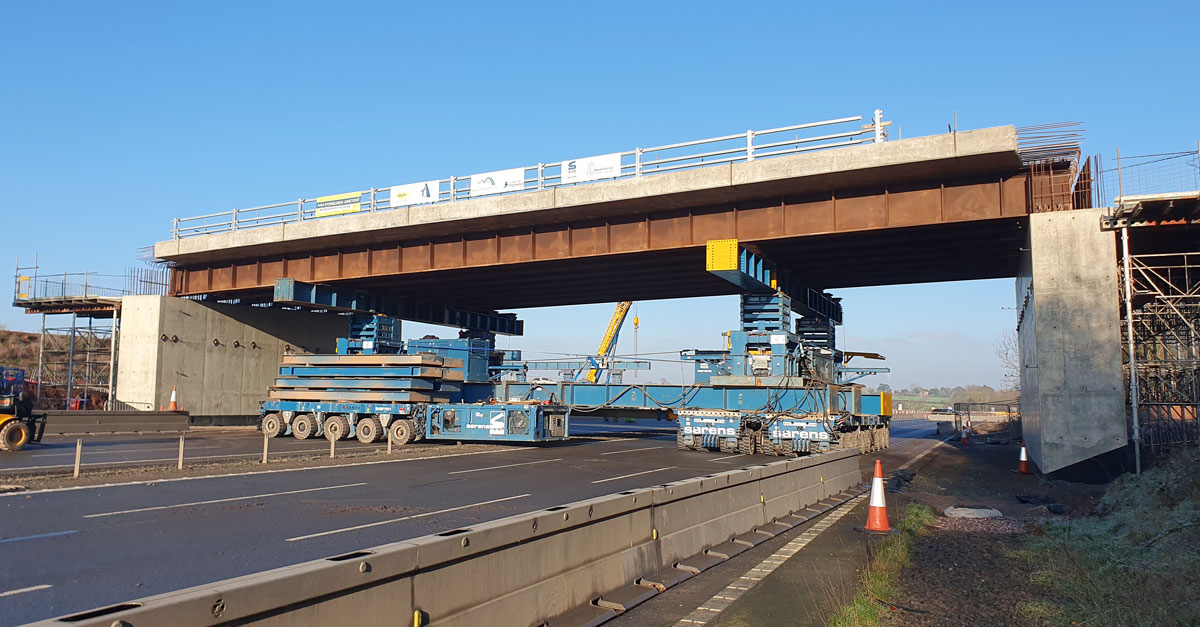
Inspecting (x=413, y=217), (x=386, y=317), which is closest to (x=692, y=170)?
(x=413, y=217)

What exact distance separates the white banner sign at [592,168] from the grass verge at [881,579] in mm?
16820

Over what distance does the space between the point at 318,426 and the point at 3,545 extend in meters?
21.3

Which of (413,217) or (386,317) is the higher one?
(413,217)

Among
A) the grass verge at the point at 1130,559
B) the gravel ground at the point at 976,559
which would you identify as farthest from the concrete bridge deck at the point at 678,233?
the grass verge at the point at 1130,559

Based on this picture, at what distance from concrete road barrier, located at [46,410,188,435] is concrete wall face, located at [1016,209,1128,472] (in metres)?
30.9

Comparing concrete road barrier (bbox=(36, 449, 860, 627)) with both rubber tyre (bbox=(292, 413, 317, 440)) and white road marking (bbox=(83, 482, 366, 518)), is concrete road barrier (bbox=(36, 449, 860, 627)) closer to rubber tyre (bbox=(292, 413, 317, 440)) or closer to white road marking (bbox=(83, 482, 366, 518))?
white road marking (bbox=(83, 482, 366, 518))

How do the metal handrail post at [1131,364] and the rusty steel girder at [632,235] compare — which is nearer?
the metal handrail post at [1131,364]

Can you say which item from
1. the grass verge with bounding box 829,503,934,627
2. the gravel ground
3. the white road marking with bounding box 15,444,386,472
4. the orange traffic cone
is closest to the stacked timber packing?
the white road marking with bounding box 15,444,386,472

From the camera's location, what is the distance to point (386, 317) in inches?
1533

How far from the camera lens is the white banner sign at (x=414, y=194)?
1167 inches

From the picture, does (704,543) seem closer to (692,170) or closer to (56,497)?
(56,497)

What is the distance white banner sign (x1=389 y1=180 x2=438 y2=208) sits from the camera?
2964cm

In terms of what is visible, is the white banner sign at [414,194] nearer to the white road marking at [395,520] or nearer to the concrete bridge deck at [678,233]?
the concrete bridge deck at [678,233]

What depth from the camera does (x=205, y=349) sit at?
38.8 meters
